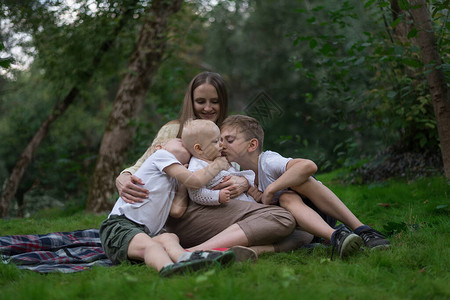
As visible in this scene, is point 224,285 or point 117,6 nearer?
point 224,285

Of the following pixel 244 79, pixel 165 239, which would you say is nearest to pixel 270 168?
pixel 165 239

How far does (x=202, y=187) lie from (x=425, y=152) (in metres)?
3.57

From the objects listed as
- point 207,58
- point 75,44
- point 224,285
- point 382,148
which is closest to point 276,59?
point 207,58

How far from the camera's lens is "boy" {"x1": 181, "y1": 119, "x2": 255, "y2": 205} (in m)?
2.63

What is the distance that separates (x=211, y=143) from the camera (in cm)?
267

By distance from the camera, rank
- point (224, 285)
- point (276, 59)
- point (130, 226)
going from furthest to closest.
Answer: point (276, 59)
point (130, 226)
point (224, 285)

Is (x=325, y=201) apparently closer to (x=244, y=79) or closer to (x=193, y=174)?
(x=193, y=174)

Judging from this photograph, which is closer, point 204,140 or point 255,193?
point 204,140

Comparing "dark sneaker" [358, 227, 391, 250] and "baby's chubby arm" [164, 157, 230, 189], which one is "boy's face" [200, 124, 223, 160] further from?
"dark sneaker" [358, 227, 391, 250]

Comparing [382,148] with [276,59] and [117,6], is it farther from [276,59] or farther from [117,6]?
[276,59]

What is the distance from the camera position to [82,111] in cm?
1177

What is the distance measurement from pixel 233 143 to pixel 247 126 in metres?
0.15

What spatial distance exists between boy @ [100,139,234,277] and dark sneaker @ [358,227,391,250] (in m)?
0.93

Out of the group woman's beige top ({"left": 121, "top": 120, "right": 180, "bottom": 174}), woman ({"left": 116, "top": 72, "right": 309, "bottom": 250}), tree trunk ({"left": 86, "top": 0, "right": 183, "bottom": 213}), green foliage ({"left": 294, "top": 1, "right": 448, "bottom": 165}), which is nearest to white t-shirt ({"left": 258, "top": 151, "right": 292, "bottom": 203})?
woman ({"left": 116, "top": 72, "right": 309, "bottom": 250})
